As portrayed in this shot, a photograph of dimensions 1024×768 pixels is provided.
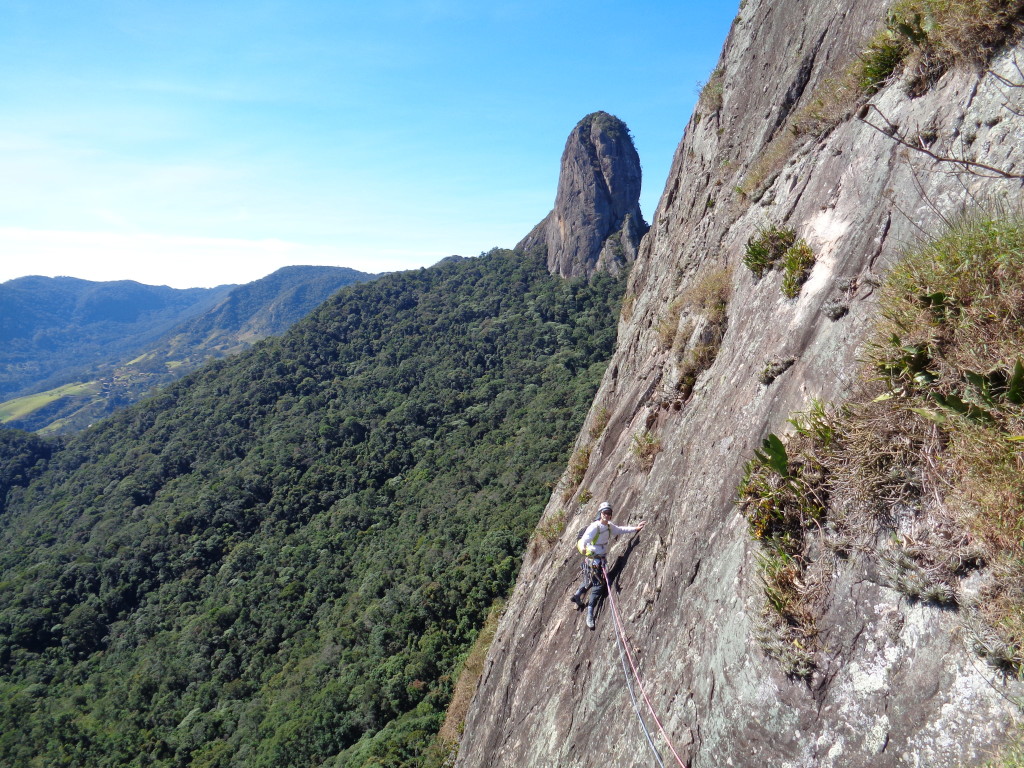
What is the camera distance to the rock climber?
23.3 feet

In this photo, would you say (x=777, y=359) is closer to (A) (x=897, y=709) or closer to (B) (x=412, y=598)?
(A) (x=897, y=709)

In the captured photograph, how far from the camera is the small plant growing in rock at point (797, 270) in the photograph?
5.82 metres

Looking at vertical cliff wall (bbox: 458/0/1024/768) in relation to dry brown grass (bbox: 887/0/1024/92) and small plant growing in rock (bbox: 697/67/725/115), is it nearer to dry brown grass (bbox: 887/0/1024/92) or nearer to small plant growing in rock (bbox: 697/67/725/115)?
dry brown grass (bbox: 887/0/1024/92)

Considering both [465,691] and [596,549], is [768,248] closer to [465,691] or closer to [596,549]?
[596,549]

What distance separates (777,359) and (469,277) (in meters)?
90.8

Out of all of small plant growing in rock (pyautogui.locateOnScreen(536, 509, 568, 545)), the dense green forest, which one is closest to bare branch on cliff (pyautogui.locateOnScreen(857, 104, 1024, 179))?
small plant growing in rock (pyautogui.locateOnScreen(536, 509, 568, 545))

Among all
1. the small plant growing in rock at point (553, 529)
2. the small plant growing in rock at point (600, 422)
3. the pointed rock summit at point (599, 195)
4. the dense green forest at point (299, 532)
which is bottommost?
the dense green forest at point (299, 532)

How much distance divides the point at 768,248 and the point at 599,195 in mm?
70286

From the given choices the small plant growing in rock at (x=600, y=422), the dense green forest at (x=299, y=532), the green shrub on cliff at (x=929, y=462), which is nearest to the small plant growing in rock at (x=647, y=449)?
the green shrub on cliff at (x=929, y=462)

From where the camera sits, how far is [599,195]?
236ft

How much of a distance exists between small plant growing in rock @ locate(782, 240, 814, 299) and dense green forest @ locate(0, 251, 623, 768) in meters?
25.4

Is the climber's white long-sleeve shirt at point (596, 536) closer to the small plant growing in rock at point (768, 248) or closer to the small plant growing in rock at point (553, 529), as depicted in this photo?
the small plant growing in rock at point (553, 529)

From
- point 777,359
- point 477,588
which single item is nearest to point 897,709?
point 777,359

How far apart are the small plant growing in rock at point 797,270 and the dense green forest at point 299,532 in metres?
25.4
